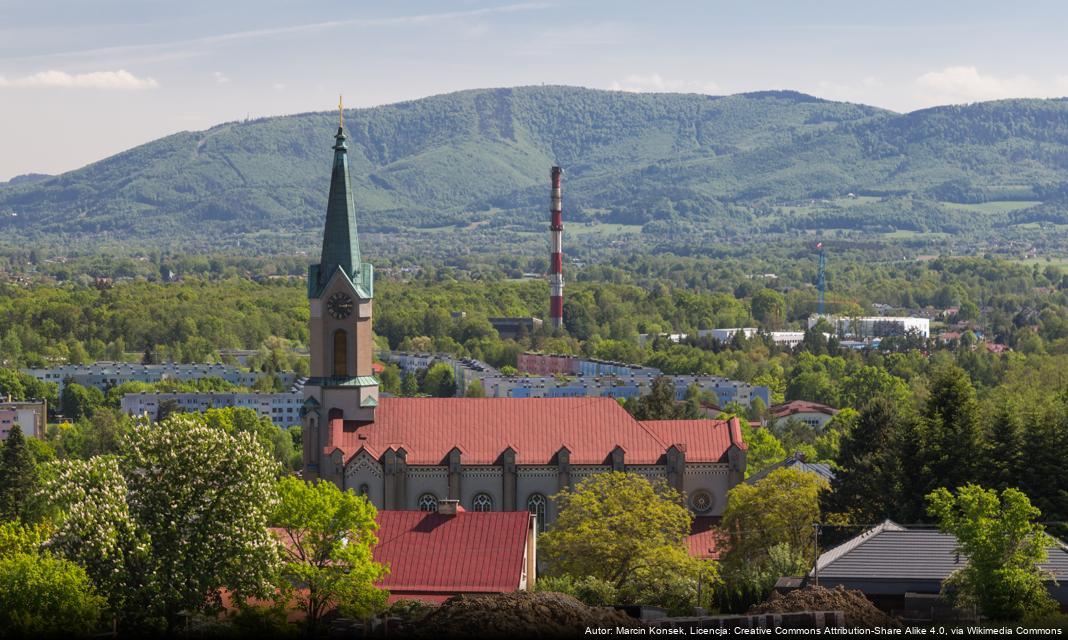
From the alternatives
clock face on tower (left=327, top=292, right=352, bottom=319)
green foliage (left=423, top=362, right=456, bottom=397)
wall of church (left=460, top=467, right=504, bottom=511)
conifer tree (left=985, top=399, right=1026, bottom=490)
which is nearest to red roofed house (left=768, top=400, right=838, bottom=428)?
green foliage (left=423, top=362, right=456, bottom=397)

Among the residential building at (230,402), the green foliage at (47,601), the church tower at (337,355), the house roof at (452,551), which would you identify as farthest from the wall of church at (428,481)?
the residential building at (230,402)

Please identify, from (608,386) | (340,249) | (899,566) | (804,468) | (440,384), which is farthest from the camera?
(440,384)

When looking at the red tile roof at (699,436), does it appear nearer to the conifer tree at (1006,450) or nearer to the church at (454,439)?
the church at (454,439)

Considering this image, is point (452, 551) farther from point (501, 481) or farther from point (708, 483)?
point (708, 483)

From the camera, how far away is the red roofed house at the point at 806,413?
164250 millimetres

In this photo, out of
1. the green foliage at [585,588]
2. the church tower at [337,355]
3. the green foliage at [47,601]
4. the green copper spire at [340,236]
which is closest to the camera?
the green foliage at [47,601]

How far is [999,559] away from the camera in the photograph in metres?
58.9

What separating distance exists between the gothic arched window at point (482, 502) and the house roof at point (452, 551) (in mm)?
12751

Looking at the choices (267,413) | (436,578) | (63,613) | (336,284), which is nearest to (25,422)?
(267,413)

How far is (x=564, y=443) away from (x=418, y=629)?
37.7 meters

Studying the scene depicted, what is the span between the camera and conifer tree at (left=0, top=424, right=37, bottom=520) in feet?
308

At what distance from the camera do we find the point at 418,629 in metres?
47.8

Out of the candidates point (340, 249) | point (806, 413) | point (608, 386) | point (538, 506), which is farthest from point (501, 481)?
point (608, 386)

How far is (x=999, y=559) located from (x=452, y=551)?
18333 millimetres
